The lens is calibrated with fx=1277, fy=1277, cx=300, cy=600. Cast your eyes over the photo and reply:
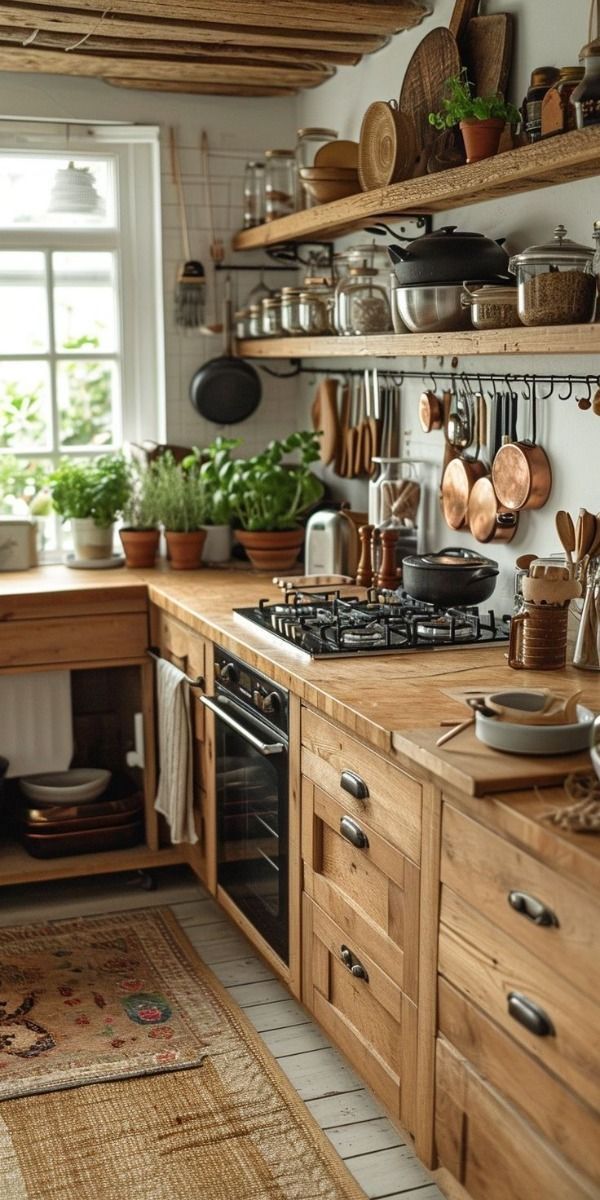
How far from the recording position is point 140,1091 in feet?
9.20

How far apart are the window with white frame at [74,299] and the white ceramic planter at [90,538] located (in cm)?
21

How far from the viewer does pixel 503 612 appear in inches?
129

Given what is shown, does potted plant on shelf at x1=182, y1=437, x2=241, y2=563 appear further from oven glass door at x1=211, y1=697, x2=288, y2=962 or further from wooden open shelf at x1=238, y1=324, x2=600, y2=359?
oven glass door at x1=211, y1=697, x2=288, y2=962

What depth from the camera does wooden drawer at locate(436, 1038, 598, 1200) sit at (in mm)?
1854

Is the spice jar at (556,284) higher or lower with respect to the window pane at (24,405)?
higher

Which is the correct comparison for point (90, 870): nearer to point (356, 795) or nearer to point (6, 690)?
point (6, 690)

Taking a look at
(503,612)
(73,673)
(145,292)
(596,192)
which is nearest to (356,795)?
(503,612)

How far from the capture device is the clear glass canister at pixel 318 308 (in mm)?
3795

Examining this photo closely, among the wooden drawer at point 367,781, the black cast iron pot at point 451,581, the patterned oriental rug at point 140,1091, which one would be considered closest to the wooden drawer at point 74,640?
the patterned oriental rug at point 140,1091

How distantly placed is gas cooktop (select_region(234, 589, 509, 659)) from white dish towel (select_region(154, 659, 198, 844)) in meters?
0.39

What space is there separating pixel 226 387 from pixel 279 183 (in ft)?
2.30

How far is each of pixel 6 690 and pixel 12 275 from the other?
4.62 feet

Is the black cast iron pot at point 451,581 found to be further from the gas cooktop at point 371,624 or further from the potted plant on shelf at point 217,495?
the potted plant on shelf at point 217,495

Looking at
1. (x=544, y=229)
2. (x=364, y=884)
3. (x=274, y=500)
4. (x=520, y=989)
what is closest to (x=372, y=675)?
(x=364, y=884)
